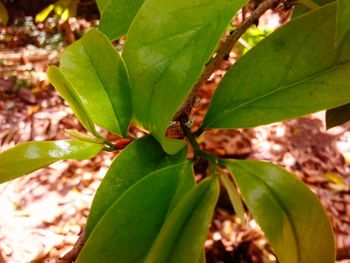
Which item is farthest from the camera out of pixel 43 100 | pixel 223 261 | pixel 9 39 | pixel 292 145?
pixel 9 39

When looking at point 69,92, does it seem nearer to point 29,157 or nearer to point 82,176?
point 29,157

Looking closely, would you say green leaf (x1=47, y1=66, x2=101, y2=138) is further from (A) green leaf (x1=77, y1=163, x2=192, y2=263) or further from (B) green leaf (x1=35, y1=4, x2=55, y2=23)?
(B) green leaf (x1=35, y1=4, x2=55, y2=23)

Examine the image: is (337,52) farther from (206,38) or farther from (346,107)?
(346,107)

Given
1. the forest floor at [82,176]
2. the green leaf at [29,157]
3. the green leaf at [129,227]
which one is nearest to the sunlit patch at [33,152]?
the green leaf at [29,157]

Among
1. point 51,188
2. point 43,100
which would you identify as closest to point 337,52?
point 51,188

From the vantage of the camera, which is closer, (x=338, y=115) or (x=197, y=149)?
(x=197, y=149)

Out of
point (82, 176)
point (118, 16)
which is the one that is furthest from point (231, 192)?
point (82, 176)

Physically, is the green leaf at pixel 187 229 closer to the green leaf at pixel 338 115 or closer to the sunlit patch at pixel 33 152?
the sunlit patch at pixel 33 152
